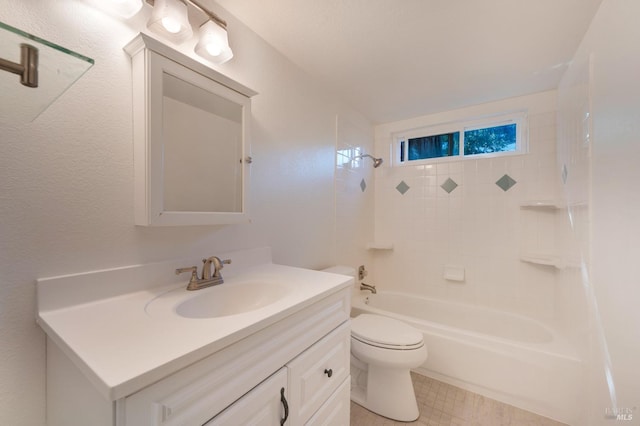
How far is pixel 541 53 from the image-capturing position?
1.53 metres

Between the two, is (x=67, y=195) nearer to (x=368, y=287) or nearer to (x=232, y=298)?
(x=232, y=298)

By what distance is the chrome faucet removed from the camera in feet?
3.22

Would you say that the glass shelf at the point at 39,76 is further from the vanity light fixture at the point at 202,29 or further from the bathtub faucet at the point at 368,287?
the bathtub faucet at the point at 368,287

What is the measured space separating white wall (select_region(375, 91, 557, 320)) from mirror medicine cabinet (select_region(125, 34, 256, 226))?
1.85 m

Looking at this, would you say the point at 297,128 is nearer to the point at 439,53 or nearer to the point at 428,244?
the point at 439,53

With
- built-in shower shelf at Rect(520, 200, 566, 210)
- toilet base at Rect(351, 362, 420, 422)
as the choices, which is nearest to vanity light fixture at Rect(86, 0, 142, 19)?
toilet base at Rect(351, 362, 420, 422)

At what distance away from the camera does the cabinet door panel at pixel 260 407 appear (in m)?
0.63

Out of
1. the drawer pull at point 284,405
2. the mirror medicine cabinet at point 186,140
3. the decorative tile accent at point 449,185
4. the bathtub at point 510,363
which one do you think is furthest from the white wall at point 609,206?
the mirror medicine cabinet at point 186,140

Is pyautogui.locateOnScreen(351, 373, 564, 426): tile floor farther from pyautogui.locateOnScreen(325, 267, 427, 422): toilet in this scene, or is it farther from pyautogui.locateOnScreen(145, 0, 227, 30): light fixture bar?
pyautogui.locateOnScreen(145, 0, 227, 30): light fixture bar

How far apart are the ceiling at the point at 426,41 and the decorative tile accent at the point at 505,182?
671 millimetres

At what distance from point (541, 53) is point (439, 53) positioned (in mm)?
609

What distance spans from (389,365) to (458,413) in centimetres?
53

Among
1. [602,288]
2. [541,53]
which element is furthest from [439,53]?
[602,288]

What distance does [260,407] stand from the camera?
2.31 ft
